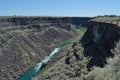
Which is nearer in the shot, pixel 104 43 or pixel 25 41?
pixel 104 43

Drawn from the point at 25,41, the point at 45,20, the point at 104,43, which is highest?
the point at 104,43

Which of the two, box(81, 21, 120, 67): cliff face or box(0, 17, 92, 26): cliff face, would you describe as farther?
box(0, 17, 92, 26): cliff face

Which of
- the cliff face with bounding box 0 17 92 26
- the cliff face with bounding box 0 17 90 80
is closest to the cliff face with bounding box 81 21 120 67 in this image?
the cliff face with bounding box 0 17 90 80

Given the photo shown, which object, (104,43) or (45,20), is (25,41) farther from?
(45,20)

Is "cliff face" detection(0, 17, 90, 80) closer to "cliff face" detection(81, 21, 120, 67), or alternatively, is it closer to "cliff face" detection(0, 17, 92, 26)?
"cliff face" detection(0, 17, 92, 26)

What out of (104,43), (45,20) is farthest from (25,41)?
(45,20)

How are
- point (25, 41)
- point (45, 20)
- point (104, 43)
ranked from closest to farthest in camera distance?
point (104, 43)
point (25, 41)
point (45, 20)

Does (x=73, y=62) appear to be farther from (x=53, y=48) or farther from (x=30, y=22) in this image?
(x=30, y=22)

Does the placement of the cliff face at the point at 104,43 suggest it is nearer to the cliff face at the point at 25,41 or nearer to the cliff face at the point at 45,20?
the cliff face at the point at 25,41
